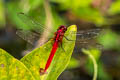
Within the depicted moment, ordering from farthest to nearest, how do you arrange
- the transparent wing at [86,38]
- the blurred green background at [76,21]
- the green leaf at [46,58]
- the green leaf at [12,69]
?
the blurred green background at [76,21]
the transparent wing at [86,38]
the green leaf at [46,58]
the green leaf at [12,69]

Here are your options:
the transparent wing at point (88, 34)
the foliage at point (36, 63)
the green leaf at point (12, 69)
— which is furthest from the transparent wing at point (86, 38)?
the green leaf at point (12, 69)

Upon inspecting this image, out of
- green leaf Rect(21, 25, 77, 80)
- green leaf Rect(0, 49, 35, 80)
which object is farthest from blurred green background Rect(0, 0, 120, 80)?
green leaf Rect(0, 49, 35, 80)

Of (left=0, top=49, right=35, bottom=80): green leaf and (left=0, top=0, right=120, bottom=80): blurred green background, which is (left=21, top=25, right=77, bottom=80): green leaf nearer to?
(left=0, top=49, right=35, bottom=80): green leaf

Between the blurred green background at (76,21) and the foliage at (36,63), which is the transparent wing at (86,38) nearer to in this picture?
the foliage at (36,63)

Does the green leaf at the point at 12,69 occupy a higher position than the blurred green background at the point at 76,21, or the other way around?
the green leaf at the point at 12,69

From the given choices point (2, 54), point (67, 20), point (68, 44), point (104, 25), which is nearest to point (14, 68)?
point (2, 54)

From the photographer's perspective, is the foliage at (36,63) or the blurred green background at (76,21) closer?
the foliage at (36,63)

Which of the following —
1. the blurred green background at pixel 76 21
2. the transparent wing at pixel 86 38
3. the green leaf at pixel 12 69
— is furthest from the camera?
the blurred green background at pixel 76 21
